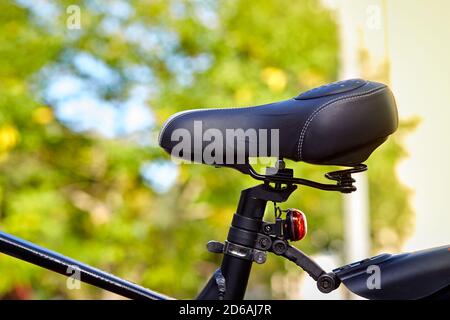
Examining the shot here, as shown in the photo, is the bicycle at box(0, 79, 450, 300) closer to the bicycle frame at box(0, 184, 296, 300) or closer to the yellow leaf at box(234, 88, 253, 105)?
the bicycle frame at box(0, 184, 296, 300)

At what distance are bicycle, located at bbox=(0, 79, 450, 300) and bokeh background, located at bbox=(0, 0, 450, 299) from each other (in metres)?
2.98

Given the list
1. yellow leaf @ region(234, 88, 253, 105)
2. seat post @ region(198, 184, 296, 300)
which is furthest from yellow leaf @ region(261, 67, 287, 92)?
seat post @ region(198, 184, 296, 300)

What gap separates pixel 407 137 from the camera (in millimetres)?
3934

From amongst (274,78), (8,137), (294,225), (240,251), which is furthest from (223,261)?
(274,78)

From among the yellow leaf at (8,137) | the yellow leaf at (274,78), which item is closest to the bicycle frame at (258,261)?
the yellow leaf at (8,137)

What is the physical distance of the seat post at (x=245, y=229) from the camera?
1.51 m

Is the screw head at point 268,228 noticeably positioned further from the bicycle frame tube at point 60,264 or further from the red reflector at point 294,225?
the bicycle frame tube at point 60,264

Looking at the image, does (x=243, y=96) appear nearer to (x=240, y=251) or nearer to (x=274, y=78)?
(x=274, y=78)

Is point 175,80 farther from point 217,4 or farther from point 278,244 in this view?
point 278,244

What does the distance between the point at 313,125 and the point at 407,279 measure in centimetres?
37

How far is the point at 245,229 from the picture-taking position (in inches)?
59.7

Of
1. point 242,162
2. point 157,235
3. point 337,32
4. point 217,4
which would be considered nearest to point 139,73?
point 217,4

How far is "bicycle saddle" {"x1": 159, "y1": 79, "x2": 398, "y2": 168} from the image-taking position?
1.40 meters
